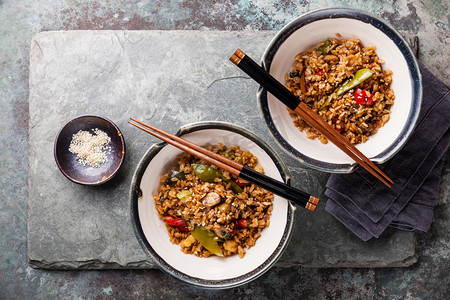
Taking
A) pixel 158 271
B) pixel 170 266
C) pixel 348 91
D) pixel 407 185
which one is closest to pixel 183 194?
pixel 170 266

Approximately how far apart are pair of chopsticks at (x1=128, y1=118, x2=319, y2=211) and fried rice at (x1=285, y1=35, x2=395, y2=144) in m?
0.41

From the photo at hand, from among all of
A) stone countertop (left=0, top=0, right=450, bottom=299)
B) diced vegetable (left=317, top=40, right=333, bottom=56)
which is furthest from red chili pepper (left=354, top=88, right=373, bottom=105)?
stone countertop (left=0, top=0, right=450, bottom=299)

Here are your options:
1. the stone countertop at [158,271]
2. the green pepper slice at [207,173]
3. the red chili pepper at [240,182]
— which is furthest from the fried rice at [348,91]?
the stone countertop at [158,271]

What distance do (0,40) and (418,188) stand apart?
2.98 meters

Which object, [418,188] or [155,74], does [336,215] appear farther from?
[155,74]

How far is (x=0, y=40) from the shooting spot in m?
3.12

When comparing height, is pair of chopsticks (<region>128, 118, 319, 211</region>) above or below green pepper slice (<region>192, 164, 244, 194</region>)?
above

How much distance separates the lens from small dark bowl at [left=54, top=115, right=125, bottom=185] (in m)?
2.81

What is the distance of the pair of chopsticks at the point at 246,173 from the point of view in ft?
7.22

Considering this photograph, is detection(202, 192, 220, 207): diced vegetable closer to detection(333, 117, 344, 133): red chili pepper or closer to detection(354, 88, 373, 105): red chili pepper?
detection(333, 117, 344, 133): red chili pepper

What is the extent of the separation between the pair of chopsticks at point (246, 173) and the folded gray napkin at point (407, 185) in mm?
598

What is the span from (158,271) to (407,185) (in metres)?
1.70

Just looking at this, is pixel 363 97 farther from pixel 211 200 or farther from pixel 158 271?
pixel 158 271

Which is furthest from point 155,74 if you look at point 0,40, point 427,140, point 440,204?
point 440,204
